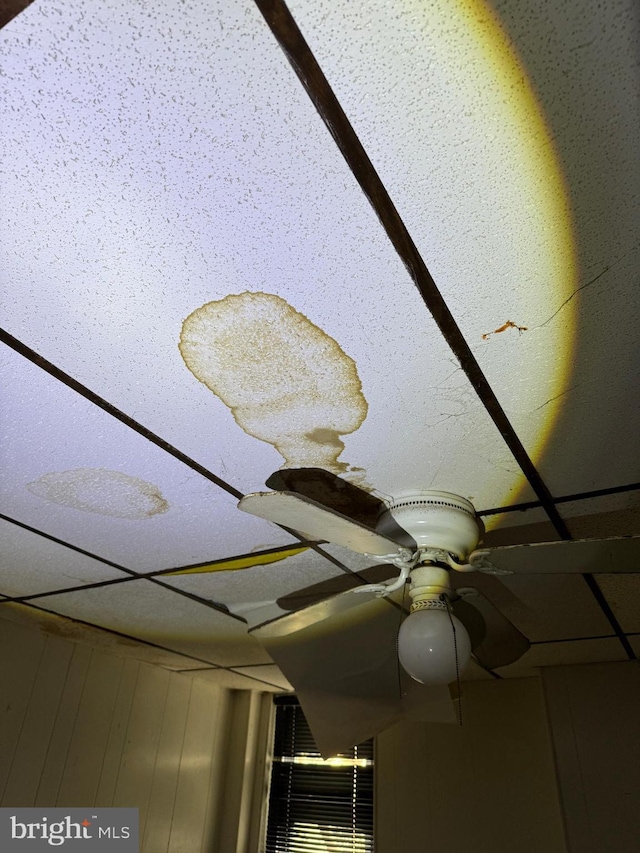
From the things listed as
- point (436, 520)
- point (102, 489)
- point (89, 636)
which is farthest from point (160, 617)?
point (436, 520)

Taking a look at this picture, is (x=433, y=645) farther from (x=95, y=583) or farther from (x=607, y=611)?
(x=95, y=583)

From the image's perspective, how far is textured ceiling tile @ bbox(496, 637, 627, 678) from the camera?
2.94 meters

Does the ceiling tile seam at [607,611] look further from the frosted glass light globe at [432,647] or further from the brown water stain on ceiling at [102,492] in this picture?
the brown water stain on ceiling at [102,492]

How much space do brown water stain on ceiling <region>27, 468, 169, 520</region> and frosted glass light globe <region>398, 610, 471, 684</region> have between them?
30.7 inches

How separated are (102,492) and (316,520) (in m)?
0.70

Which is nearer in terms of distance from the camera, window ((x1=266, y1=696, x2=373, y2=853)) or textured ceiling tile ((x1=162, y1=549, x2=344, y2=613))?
textured ceiling tile ((x1=162, y1=549, x2=344, y2=613))

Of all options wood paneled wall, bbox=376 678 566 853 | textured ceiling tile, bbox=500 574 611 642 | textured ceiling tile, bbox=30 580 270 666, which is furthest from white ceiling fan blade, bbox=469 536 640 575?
wood paneled wall, bbox=376 678 566 853

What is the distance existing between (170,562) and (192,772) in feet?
9.16

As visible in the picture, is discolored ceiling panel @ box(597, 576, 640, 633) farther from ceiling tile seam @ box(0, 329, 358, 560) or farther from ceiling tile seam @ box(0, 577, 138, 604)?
ceiling tile seam @ box(0, 577, 138, 604)

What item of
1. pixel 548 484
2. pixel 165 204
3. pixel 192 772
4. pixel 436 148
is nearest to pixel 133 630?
pixel 192 772

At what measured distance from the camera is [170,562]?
7.01 feet

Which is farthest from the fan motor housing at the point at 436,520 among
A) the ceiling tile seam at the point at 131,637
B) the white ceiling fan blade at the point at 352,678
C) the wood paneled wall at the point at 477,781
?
the wood paneled wall at the point at 477,781

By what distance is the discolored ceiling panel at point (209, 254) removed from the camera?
719 mm

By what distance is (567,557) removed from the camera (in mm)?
1369
